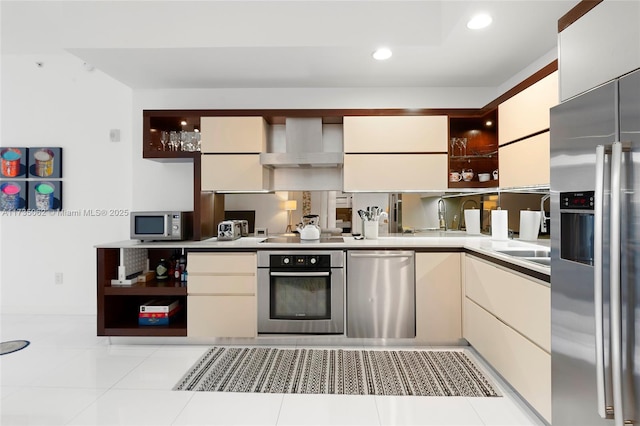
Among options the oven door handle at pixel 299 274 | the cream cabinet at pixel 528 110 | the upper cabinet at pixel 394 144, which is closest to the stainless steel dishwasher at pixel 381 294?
the oven door handle at pixel 299 274

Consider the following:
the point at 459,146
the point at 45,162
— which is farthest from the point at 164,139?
the point at 459,146

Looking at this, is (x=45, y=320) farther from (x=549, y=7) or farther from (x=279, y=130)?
(x=549, y=7)

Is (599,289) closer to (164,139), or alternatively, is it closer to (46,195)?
(164,139)

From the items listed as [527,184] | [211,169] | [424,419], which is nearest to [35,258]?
[211,169]

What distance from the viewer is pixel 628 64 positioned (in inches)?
53.4

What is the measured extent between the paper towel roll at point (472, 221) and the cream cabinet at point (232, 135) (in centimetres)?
211

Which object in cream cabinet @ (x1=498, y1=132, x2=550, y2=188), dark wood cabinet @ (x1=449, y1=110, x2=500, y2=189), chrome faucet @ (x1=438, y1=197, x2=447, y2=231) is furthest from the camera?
chrome faucet @ (x1=438, y1=197, x2=447, y2=231)

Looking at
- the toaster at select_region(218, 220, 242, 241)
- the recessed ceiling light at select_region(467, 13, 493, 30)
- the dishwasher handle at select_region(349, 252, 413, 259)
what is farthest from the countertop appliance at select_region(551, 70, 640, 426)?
the toaster at select_region(218, 220, 242, 241)

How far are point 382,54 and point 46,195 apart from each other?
12.2 ft

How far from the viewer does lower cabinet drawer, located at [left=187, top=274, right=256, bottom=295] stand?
3080 mm

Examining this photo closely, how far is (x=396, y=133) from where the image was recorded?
343 cm

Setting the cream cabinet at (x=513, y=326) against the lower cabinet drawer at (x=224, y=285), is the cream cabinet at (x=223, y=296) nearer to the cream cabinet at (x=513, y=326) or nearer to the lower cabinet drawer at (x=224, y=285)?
the lower cabinet drawer at (x=224, y=285)

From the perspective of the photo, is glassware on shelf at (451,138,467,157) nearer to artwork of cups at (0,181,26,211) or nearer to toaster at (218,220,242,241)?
toaster at (218,220,242,241)

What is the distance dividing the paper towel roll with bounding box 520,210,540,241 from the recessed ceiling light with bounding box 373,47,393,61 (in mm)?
1649
